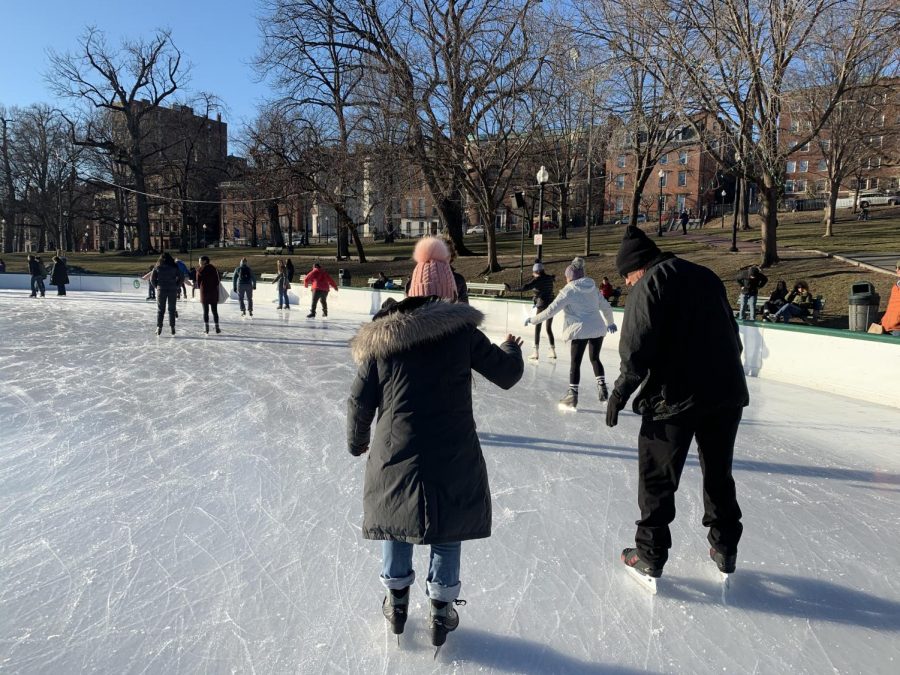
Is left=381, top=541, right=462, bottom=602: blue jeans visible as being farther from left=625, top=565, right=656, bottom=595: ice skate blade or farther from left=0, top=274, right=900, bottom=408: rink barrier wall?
left=0, top=274, right=900, bottom=408: rink barrier wall

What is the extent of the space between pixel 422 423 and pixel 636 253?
1.25 metres

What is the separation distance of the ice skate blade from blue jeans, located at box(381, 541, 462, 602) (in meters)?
1.02

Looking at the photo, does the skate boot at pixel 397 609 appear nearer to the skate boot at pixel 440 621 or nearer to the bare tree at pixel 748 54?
the skate boot at pixel 440 621

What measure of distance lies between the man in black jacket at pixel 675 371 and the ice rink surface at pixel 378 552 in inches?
22.9

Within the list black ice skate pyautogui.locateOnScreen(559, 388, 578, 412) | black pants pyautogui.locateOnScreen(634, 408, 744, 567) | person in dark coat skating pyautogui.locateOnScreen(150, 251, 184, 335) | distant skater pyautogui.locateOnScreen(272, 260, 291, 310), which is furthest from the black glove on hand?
distant skater pyautogui.locateOnScreen(272, 260, 291, 310)

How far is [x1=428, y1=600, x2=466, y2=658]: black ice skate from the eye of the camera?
234 centimetres

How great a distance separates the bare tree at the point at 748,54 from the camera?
37.6 ft

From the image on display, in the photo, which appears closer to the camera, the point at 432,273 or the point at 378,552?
the point at 432,273

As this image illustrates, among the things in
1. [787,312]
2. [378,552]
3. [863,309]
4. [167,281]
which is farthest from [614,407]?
[787,312]

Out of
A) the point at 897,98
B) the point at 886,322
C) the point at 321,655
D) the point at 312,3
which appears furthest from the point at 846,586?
the point at 312,3

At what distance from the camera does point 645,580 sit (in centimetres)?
285

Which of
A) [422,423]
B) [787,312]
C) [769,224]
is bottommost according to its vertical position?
[787,312]

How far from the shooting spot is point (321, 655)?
2354 millimetres

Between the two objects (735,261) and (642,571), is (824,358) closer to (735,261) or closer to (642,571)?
(642,571)
